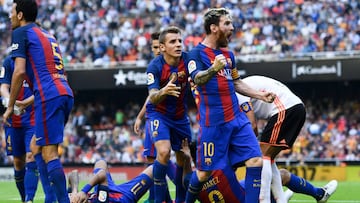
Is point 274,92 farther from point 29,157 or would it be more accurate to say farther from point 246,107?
point 29,157

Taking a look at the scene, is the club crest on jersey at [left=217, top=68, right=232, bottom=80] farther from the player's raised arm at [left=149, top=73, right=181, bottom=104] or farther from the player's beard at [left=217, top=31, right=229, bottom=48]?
the player's raised arm at [left=149, top=73, right=181, bottom=104]

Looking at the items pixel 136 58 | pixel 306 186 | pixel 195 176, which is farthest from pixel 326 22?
pixel 195 176

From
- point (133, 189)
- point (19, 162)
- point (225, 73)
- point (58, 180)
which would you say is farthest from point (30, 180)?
point (225, 73)

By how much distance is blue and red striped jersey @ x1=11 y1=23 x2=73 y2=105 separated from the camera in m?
8.99

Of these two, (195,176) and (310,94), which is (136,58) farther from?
(195,176)

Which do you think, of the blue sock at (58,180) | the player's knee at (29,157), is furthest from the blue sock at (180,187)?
the blue sock at (58,180)

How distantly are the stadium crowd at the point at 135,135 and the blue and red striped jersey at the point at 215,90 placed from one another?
1477 centimetres

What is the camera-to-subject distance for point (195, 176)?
9.41 meters

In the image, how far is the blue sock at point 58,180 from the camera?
8852 millimetres

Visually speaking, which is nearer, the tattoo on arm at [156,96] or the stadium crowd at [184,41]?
the tattoo on arm at [156,96]

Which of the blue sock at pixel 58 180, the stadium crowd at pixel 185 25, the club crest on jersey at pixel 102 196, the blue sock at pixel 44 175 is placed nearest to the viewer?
the blue sock at pixel 58 180

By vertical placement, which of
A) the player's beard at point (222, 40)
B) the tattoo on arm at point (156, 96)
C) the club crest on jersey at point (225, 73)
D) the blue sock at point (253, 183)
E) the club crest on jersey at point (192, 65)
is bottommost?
the blue sock at point (253, 183)

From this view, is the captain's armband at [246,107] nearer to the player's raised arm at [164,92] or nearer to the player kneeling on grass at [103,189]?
the player's raised arm at [164,92]

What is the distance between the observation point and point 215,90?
30.2 feet
